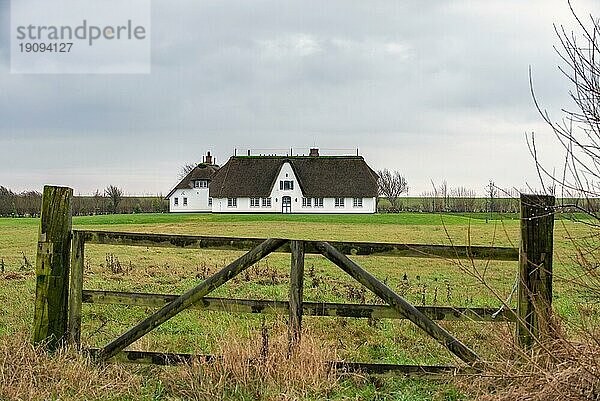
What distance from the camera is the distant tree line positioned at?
63344 millimetres

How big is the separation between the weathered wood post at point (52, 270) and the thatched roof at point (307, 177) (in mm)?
66834

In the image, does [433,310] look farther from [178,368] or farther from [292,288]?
[178,368]

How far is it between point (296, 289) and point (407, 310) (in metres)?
1.08

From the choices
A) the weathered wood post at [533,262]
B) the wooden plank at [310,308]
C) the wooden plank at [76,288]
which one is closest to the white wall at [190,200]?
the wooden plank at [76,288]

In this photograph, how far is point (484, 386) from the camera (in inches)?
217

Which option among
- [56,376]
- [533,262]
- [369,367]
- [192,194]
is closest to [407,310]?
[369,367]

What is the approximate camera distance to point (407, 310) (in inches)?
231

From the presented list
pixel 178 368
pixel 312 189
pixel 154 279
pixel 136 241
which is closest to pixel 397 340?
pixel 178 368

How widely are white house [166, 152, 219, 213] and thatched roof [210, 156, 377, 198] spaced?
7.20m

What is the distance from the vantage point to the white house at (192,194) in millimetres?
84000

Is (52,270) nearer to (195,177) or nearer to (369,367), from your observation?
(369,367)

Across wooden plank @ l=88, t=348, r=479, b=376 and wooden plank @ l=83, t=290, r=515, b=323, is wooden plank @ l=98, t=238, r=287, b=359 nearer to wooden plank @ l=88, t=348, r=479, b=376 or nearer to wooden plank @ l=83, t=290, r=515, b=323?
wooden plank @ l=83, t=290, r=515, b=323

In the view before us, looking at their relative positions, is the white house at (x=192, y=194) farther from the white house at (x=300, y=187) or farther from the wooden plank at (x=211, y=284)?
the wooden plank at (x=211, y=284)

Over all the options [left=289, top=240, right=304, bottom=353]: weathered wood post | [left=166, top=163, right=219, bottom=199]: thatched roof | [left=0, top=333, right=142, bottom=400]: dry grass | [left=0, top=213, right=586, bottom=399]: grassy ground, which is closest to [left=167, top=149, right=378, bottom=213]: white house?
[left=166, top=163, right=219, bottom=199]: thatched roof
